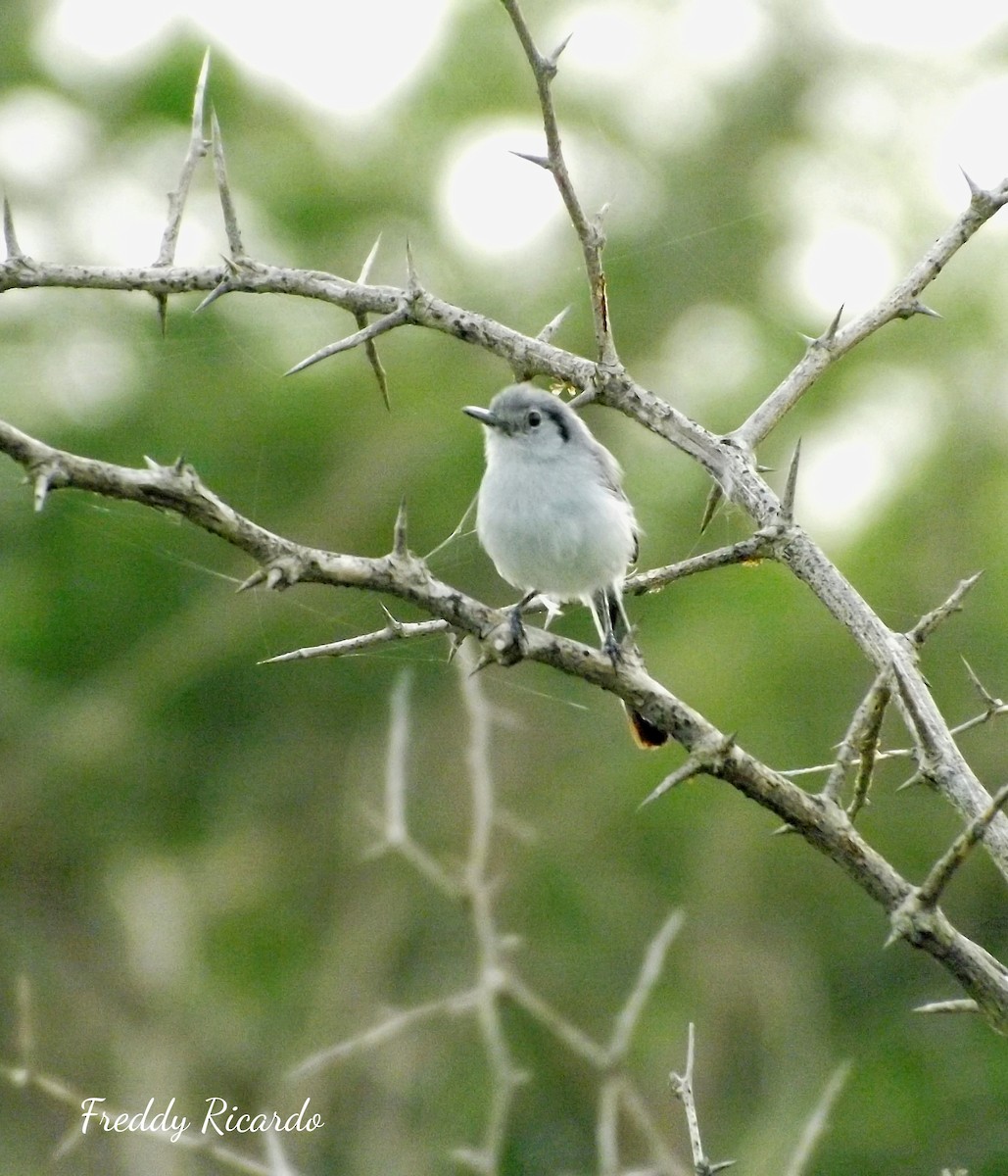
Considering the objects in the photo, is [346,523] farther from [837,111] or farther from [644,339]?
[837,111]

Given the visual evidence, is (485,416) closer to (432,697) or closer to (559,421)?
(559,421)

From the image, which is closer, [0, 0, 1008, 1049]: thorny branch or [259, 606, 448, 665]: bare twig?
[0, 0, 1008, 1049]: thorny branch

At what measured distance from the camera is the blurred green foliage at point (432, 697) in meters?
8.48

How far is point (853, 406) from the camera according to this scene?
30.7 feet

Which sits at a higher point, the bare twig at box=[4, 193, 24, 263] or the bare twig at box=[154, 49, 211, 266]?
the bare twig at box=[154, 49, 211, 266]

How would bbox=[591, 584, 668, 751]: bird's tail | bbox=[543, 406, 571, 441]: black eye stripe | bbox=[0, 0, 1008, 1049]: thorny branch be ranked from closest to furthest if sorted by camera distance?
bbox=[0, 0, 1008, 1049]: thorny branch → bbox=[591, 584, 668, 751]: bird's tail → bbox=[543, 406, 571, 441]: black eye stripe

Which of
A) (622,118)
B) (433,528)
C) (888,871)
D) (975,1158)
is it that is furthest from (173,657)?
(888,871)

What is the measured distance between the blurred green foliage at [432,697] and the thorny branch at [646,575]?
503cm

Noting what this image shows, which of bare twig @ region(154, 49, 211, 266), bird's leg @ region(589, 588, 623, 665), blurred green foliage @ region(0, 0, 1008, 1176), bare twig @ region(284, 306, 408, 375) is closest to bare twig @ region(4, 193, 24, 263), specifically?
bare twig @ region(154, 49, 211, 266)

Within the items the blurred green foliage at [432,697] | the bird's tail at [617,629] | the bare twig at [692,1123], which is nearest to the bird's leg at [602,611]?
the bird's tail at [617,629]

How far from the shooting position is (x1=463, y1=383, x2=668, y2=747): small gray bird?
13.2 feet

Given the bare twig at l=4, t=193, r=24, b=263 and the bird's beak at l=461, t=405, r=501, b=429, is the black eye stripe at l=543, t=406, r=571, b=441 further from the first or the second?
the bare twig at l=4, t=193, r=24, b=263

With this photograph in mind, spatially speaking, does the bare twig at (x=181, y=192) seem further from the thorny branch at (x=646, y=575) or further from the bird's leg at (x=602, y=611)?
the bird's leg at (x=602, y=611)

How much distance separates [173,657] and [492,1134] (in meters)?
6.25
